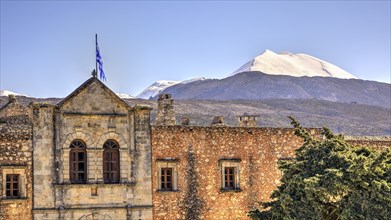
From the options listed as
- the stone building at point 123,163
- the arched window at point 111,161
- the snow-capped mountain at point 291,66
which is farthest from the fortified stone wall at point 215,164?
the snow-capped mountain at point 291,66

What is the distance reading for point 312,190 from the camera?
2388 centimetres

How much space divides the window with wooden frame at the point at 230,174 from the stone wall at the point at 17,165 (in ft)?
27.3

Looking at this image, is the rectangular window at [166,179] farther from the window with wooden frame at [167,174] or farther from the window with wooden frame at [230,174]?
the window with wooden frame at [230,174]

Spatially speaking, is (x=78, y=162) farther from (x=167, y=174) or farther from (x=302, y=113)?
(x=302, y=113)

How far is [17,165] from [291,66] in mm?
151464

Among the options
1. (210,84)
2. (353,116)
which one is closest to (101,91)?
(353,116)

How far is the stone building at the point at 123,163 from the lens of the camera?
26.9 meters

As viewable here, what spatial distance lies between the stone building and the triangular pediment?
41mm

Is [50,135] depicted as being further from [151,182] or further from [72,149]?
[151,182]

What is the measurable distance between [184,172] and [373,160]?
28.2 ft

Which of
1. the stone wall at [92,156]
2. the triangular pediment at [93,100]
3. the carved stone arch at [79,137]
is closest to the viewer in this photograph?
the stone wall at [92,156]

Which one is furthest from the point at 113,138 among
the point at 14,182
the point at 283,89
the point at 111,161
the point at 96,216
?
the point at 283,89

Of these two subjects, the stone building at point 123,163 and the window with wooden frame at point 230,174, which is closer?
the stone building at point 123,163

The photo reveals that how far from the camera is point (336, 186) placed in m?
23.6
